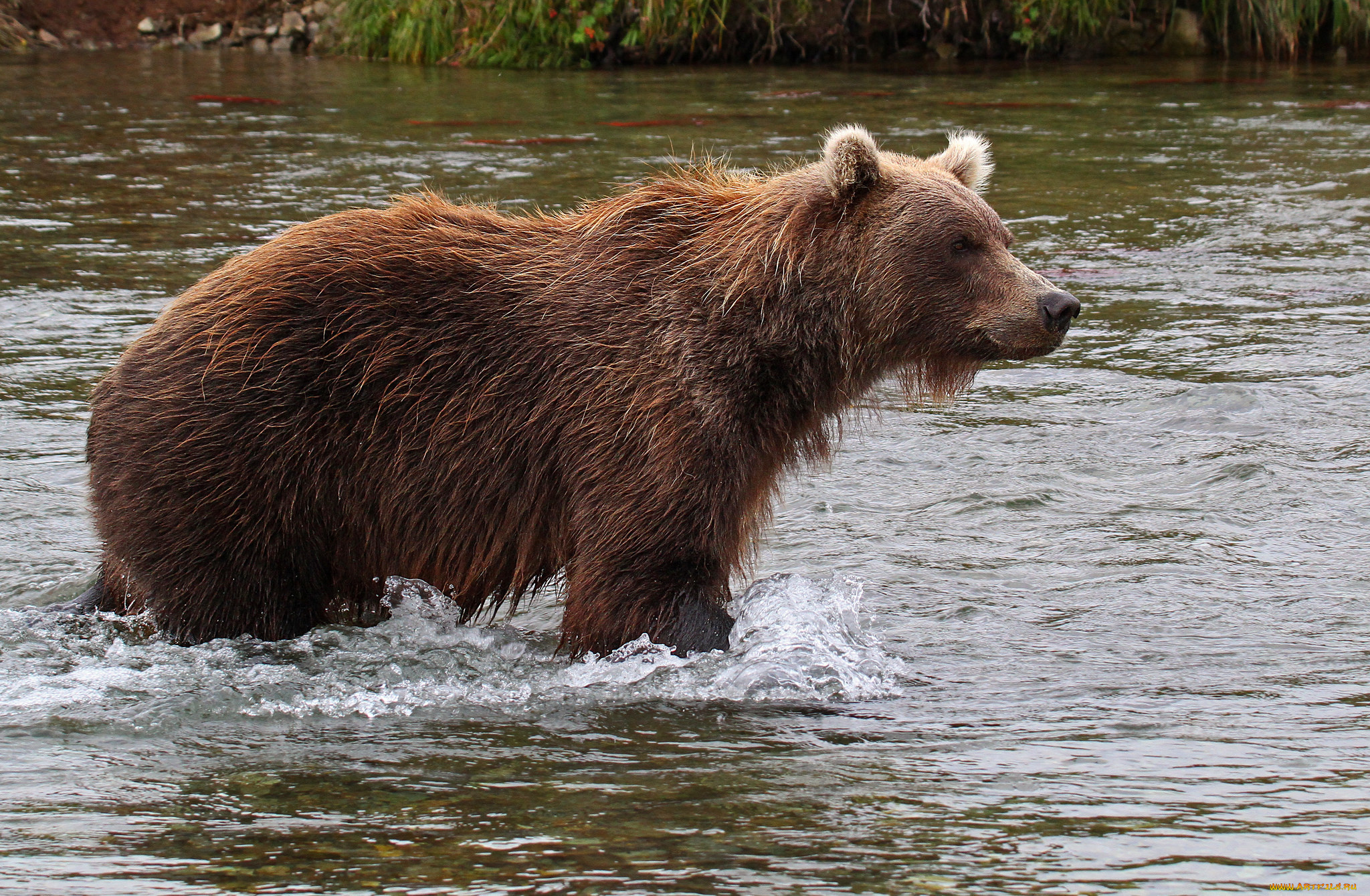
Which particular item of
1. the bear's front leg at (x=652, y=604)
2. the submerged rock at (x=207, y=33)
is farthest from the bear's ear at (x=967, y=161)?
the submerged rock at (x=207, y=33)

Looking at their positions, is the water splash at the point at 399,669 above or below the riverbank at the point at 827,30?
below

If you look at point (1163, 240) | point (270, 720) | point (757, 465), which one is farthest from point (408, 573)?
point (1163, 240)

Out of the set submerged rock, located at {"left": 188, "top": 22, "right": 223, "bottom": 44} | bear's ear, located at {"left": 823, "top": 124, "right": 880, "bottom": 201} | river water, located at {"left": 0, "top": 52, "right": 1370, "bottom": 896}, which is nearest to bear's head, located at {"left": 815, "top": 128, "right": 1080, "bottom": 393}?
bear's ear, located at {"left": 823, "top": 124, "right": 880, "bottom": 201}

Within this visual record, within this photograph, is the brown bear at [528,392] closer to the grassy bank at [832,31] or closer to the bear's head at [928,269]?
the bear's head at [928,269]

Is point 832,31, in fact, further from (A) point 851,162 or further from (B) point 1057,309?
(B) point 1057,309

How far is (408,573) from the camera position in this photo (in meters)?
5.39

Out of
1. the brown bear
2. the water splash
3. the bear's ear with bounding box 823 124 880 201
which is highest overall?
the bear's ear with bounding box 823 124 880 201

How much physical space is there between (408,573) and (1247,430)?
4.27m

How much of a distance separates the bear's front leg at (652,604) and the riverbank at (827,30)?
1575 centimetres

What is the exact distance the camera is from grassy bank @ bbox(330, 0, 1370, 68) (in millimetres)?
19797

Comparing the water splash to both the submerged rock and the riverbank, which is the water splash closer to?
the riverbank

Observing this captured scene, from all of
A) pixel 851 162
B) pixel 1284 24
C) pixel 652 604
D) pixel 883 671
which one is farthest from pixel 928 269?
pixel 1284 24

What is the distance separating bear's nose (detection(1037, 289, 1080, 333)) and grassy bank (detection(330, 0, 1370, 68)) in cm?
1537

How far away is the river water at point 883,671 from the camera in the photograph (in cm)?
367
